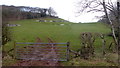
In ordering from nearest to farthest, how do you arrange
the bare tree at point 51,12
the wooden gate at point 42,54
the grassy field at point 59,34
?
the wooden gate at point 42,54
the grassy field at point 59,34
the bare tree at point 51,12

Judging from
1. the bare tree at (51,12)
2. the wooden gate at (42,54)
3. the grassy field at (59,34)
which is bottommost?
the wooden gate at (42,54)

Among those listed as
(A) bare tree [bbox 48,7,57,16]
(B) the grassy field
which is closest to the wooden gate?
(B) the grassy field

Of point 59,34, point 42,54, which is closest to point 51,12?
point 59,34

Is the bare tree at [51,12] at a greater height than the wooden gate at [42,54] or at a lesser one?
greater

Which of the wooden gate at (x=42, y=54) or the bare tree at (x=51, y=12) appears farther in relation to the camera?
the bare tree at (x=51, y=12)

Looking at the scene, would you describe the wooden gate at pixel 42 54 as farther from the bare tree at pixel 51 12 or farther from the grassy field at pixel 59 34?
the bare tree at pixel 51 12

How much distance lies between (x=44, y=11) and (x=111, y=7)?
49.5 meters

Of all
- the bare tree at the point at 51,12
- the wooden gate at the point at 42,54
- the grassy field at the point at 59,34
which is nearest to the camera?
the wooden gate at the point at 42,54

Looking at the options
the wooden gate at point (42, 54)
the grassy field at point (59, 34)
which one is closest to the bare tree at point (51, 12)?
the grassy field at point (59, 34)

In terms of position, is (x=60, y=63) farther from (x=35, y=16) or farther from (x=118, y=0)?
(x=35, y=16)

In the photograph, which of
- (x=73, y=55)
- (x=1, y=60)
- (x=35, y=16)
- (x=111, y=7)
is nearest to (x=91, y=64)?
(x=73, y=55)

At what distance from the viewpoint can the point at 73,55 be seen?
23.7ft

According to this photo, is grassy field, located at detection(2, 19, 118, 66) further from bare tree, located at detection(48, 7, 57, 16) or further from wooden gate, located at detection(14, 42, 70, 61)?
bare tree, located at detection(48, 7, 57, 16)

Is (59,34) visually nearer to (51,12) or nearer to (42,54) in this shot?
(42,54)
